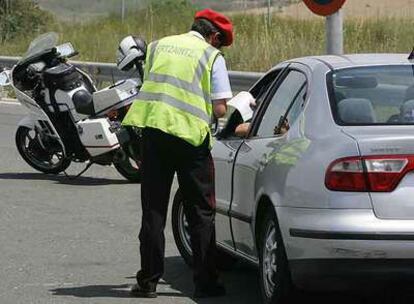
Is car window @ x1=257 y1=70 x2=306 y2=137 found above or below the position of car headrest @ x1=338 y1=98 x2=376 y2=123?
below

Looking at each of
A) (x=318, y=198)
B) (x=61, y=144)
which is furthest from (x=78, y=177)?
(x=318, y=198)

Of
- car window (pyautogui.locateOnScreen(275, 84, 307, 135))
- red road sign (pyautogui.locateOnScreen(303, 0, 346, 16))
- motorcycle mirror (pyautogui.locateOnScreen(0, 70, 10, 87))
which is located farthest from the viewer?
motorcycle mirror (pyautogui.locateOnScreen(0, 70, 10, 87))

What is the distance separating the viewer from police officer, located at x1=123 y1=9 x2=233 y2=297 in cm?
646

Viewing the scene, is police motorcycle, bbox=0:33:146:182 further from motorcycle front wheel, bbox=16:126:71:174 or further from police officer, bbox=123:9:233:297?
police officer, bbox=123:9:233:297

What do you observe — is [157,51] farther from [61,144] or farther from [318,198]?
[61,144]

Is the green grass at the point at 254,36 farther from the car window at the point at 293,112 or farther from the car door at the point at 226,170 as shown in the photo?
the car window at the point at 293,112

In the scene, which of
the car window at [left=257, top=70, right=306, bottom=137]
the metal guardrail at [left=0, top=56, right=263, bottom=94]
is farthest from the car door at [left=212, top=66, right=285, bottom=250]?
the metal guardrail at [left=0, top=56, right=263, bottom=94]

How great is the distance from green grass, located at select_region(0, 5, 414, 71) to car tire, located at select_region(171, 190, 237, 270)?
12607 mm

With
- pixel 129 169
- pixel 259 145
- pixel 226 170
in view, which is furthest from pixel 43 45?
pixel 259 145

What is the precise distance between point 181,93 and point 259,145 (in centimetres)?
60

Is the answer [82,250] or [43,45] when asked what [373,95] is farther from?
[43,45]

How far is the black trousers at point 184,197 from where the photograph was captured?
21.5 ft

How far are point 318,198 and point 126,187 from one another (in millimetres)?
6121

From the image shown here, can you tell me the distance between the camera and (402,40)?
2189 centimetres
